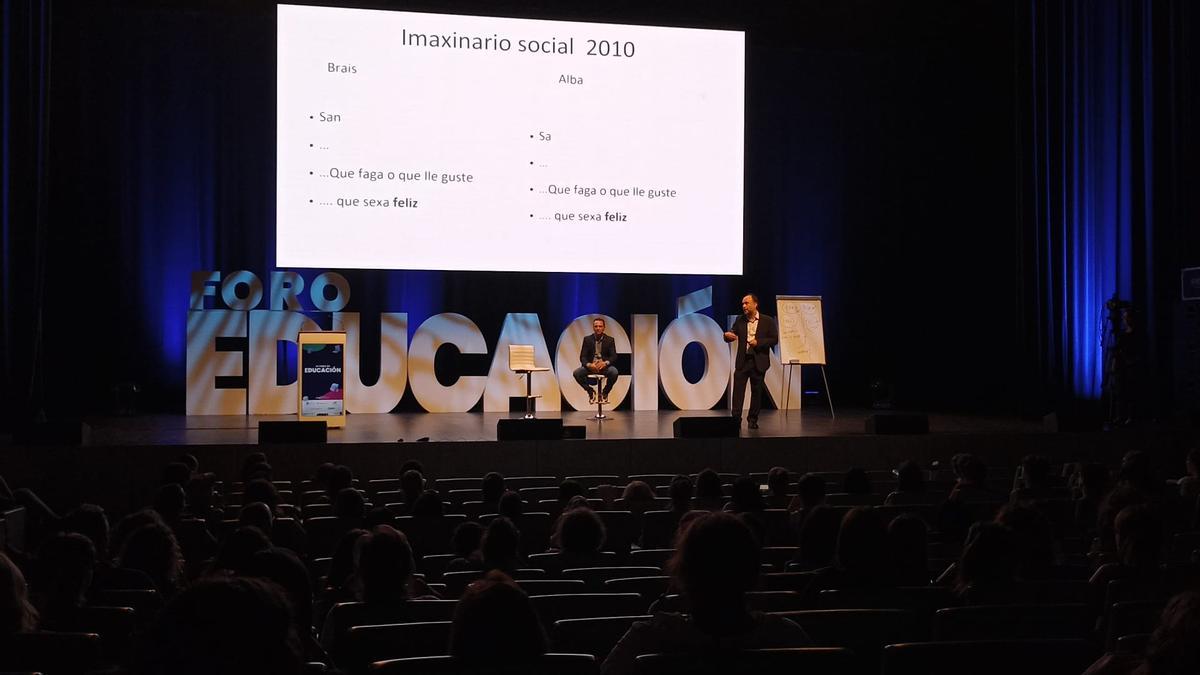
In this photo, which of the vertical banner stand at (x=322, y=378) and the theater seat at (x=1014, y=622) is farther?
the vertical banner stand at (x=322, y=378)

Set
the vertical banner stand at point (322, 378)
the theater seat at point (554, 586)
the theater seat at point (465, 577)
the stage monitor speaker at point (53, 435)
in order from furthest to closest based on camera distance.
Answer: the vertical banner stand at point (322, 378), the stage monitor speaker at point (53, 435), the theater seat at point (465, 577), the theater seat at point (554, 586)

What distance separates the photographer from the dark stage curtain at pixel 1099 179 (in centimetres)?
1033

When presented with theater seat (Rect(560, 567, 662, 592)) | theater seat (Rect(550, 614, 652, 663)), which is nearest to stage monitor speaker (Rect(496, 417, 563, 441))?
theater seat (Rect(560, 567, 662, 592))

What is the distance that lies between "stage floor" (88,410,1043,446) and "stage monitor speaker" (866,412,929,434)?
0.24 m

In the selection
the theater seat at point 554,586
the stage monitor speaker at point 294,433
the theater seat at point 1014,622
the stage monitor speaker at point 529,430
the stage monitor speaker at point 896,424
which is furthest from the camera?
the stage monitor speaker at point 896,424

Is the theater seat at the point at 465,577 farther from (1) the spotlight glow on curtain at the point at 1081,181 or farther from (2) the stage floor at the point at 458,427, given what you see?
(1) the spotlight glow on curtain at the point at 1081,181

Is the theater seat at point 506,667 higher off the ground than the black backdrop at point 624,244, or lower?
lower

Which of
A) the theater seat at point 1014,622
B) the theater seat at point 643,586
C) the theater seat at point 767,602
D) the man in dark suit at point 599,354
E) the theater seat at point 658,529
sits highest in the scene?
the man in dark suit at point 599,354

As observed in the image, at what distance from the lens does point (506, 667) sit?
1.86 metres

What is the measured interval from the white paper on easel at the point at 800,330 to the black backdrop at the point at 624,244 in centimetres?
170

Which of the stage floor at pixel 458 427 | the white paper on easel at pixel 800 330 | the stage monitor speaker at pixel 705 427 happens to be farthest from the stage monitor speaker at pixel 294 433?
the white paper on easel at pixel 800 330

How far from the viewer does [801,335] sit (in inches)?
445

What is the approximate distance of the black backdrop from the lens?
1128 cm

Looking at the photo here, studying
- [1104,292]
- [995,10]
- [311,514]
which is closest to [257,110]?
[311,514]
